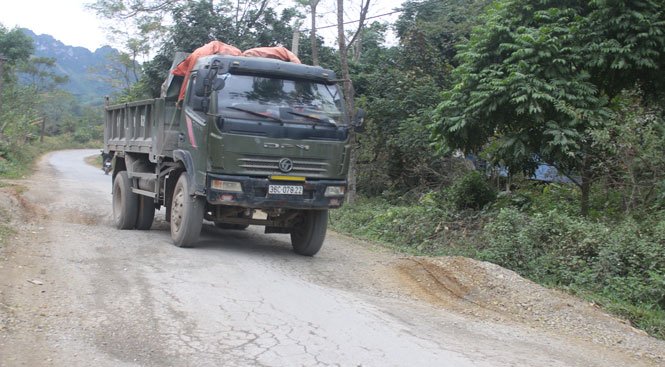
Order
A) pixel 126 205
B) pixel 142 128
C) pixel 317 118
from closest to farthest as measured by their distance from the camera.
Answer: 1. pixel 317 118
2. pixel 142 128
3. pixel 126 205

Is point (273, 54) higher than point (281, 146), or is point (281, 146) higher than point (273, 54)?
point (273, 54)

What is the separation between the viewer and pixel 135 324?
4.96m

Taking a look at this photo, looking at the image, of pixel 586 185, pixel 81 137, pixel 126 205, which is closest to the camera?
pixel 586 185

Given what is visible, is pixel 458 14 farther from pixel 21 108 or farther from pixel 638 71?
pixel 21 108

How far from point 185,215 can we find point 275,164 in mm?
1543

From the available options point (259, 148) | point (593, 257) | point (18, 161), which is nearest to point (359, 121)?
point (259, 148)

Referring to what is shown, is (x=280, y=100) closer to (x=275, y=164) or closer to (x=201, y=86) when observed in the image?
(x=275, y=164)

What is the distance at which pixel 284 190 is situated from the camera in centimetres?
771

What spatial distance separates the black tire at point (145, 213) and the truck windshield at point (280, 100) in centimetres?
357

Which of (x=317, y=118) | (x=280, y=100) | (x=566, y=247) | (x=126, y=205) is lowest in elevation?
(x=126, y=205)

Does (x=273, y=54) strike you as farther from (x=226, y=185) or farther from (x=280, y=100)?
(x=226, y=185)

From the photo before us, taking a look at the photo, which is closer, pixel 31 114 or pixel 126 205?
pixel 126 205

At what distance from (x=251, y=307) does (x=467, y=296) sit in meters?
2.72

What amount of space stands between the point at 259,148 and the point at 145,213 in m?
3.93
